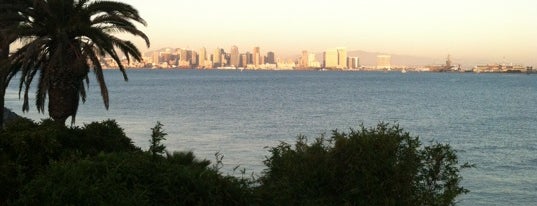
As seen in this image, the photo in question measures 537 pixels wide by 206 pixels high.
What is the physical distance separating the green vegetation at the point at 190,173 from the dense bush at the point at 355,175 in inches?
0.9

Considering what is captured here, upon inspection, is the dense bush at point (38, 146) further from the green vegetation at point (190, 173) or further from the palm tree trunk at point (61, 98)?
the palm tree trunk at point (61, 98)

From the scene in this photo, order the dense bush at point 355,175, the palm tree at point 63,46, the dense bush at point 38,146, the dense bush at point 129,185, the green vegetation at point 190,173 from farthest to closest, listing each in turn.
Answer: the palm tree at point 63,46
the dense bush at point 355,175
the dense bush at point 38,146
the green vegetation at point 190,173
the dense bush at point 129,185

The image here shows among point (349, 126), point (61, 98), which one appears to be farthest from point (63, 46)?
point (349, 126)

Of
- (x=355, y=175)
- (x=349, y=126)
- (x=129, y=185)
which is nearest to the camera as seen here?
(x=129, y=185)

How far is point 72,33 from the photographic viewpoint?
73.6 ft

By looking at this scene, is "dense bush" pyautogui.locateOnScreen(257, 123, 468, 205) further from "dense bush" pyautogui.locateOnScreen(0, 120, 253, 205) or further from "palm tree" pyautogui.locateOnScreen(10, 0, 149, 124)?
"palm tree" pyautogui.locateOnScreen(10, 0, 149, 124)

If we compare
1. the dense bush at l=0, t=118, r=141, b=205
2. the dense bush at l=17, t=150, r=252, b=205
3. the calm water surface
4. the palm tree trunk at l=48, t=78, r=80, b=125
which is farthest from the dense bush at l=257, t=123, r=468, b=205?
the palm tree trunk at l=48, t=78, r=80, b=125

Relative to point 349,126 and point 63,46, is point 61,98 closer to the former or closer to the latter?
point 63,46

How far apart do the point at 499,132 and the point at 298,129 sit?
19929mm

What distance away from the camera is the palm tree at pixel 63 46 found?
21812mm

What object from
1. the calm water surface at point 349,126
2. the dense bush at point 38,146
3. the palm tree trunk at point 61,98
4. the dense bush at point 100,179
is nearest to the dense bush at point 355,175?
the dense bush at point 100,179

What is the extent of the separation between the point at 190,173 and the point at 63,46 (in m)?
12.4

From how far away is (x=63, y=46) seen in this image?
71.3ft

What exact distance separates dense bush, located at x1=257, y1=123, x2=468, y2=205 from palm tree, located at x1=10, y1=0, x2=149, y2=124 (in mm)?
9412
